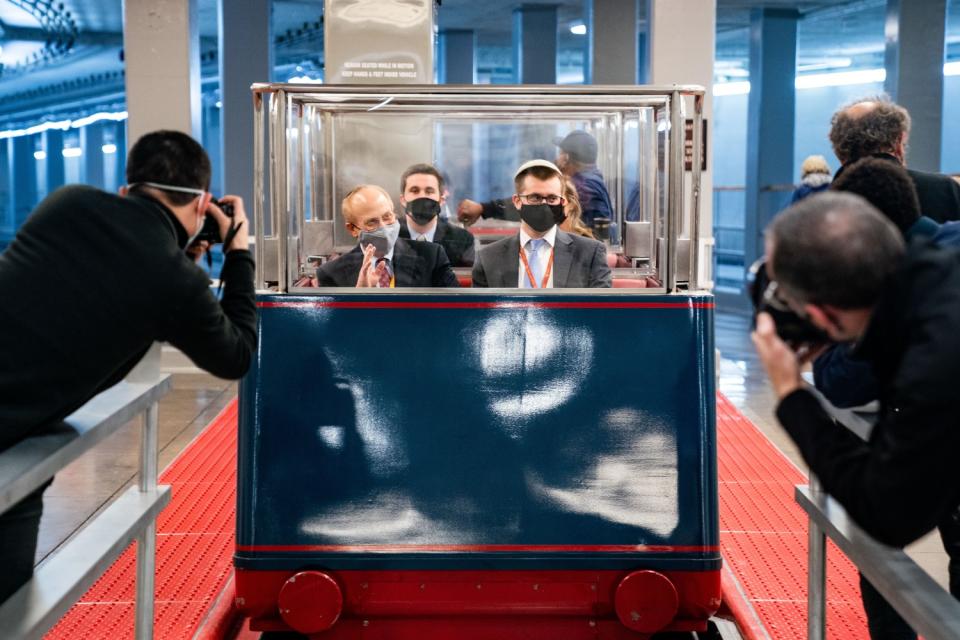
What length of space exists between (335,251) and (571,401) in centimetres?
129

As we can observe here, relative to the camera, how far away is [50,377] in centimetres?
223

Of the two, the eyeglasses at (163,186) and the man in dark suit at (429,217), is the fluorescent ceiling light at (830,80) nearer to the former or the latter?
Answer: the man in dark suit at (429,217)

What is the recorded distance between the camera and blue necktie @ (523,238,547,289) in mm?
3604

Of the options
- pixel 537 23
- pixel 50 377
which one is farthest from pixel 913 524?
pixel 537 23

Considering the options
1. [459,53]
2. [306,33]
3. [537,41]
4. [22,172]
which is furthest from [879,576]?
[22,172]

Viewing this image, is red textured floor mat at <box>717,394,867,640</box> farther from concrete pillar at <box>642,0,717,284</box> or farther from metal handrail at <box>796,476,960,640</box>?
concrete pillar at <box>642,0,717,284</box>

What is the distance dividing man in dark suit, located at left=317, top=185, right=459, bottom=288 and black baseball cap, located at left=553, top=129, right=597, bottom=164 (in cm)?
133

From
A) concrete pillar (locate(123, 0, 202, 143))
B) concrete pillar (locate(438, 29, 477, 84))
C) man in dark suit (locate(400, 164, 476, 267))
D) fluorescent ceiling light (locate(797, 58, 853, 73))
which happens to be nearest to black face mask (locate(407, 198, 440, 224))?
man in dark suit (locate(400, 164, 476, 267))

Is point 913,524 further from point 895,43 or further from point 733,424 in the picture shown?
point 895,43

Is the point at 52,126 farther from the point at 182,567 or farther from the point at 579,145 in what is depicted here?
the point at 182,567

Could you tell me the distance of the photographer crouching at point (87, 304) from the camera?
2219mm

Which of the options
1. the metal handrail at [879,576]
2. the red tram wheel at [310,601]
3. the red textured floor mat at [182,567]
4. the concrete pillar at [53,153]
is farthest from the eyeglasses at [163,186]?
the concrete pillar at [53,153]

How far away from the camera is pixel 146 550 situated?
2.80 meters

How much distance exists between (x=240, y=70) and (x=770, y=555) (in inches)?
461
